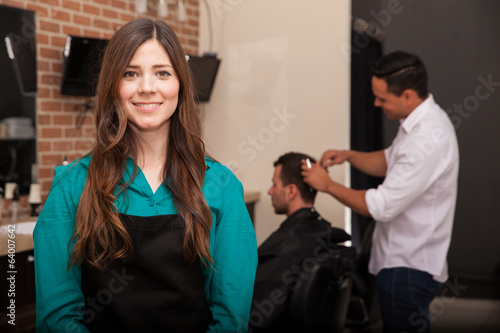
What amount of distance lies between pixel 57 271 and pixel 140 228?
22 cm

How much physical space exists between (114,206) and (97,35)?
2615mm

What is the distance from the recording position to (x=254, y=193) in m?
4.28

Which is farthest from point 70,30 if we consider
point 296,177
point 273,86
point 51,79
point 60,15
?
point 296,177

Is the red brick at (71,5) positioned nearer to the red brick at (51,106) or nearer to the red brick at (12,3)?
the red brick at (12,3)

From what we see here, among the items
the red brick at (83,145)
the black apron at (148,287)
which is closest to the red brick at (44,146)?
the red brick at (83,145)

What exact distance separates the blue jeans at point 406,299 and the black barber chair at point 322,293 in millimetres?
206

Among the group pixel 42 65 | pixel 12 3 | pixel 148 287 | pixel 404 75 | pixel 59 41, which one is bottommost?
pixel 148 287

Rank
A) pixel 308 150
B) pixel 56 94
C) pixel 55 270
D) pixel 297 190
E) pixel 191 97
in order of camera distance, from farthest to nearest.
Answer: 1. pixel 308 150
2. pixel 56 94
3. pixel 297 190
4. pixel 191 97
5. pixel 55 270

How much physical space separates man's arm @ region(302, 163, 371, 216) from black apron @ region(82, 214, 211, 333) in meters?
1.36

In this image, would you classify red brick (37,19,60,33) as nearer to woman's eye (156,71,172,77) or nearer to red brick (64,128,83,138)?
red brick (64,128,83,138)

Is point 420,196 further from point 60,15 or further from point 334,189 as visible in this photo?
point 60,15

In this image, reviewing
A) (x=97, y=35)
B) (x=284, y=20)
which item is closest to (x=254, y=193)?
(x=284, y=20)

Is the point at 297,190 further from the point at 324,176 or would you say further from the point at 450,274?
the point at 450,274

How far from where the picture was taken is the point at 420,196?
2494 millimetres
